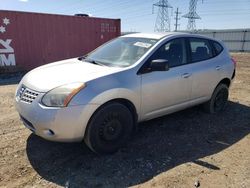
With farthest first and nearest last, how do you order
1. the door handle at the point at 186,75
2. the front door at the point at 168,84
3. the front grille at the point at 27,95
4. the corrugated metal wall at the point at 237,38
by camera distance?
the corrugated metal wall at the point at 237,38
the door handle at the point at 186,75
the front door at the point at 168,84
the front grille at the point at 27,95

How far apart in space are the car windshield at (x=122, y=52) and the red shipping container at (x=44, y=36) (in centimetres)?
714

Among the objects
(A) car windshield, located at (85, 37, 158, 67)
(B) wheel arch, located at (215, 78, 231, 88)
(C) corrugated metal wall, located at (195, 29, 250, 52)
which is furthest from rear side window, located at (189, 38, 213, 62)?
(C) corrugated metal wall, located at (195, 29, 250, 52)

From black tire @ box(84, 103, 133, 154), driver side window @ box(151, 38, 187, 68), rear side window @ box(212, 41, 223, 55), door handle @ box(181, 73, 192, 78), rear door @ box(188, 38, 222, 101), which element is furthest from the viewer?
rear side window @ box(212, 41, 223, 55)

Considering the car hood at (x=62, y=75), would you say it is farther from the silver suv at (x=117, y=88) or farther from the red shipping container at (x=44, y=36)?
the red shipping container at (x=44, y=36)

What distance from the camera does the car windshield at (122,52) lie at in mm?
4121

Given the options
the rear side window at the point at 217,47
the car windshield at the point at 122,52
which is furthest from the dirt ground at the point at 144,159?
the rear side window at the point at 217,47

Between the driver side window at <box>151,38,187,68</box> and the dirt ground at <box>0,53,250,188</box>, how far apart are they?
1238 millimetres

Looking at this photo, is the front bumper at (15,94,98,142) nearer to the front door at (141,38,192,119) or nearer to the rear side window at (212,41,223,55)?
the front door at (141,38,192,119)

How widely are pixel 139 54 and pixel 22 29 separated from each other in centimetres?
822

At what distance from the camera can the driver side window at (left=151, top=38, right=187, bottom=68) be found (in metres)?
4.29

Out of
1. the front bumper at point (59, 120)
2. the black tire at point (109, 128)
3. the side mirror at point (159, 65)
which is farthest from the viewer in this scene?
the side mirror at point (159, 65)

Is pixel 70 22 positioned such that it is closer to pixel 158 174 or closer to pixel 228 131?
pixel 228 131

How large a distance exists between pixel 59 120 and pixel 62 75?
73 centimetres

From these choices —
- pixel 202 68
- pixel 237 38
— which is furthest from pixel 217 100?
pixel 237 38
